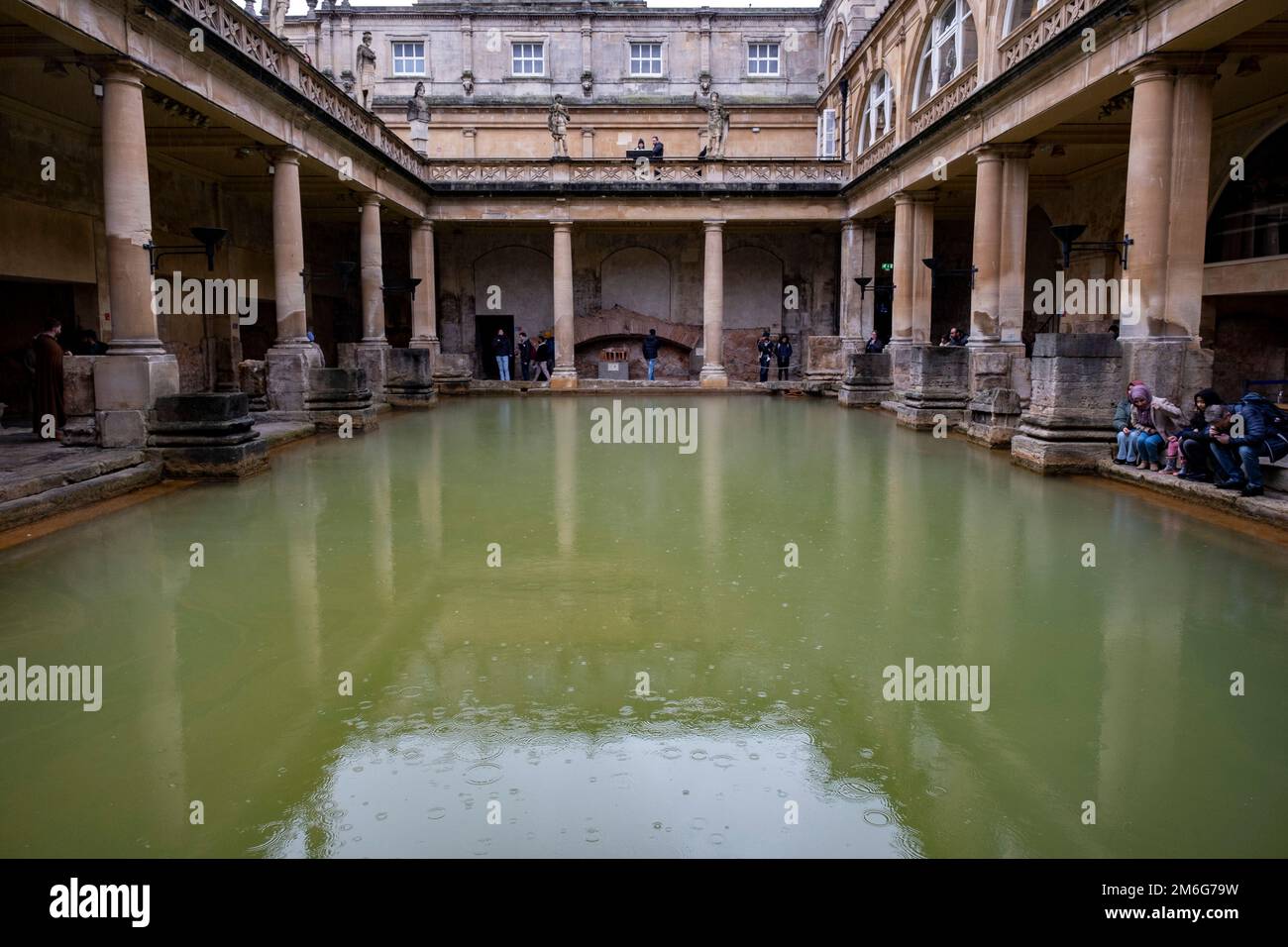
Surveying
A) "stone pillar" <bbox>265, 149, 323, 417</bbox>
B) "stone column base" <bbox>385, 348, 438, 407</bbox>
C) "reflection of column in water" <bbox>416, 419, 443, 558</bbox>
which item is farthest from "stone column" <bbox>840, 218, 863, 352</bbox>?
"reflection of column in water" <bbox>416, 419, 443, 558</bbox>

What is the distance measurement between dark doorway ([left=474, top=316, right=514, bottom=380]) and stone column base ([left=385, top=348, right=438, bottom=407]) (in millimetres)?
10707

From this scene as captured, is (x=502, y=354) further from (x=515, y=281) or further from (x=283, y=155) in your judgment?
(x=283, y=155)

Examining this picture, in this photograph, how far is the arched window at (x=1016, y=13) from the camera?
16.9m

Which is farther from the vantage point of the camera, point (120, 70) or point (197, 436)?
point (120, 70)

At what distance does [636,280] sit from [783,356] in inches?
229

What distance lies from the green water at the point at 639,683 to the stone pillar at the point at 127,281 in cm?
249

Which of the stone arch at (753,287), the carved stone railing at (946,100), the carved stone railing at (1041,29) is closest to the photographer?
the carved stone railing at (1041,29)

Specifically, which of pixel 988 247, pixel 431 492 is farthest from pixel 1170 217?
pixel 431 492

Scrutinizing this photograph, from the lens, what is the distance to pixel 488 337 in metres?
33.8

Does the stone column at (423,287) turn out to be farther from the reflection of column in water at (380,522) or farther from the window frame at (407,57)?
the reflection of column in water at (380,522)

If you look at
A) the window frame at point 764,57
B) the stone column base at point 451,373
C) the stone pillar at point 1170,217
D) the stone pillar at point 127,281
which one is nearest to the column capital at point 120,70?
the stone pillar at point 127,281

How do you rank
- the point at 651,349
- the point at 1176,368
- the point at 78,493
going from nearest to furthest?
1. the point at 78,493
2. the point at 1176,368
3. the point at 651,349
